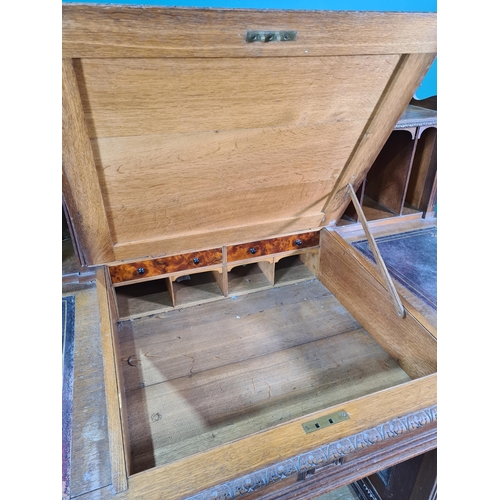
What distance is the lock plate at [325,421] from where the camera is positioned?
82cm

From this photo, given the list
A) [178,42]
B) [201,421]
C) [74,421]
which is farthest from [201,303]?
[178,42]

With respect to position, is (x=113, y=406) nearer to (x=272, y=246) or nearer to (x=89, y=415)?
(x=89, y=415)

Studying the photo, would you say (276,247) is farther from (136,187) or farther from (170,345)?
(136,187)

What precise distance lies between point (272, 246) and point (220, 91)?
792 mm

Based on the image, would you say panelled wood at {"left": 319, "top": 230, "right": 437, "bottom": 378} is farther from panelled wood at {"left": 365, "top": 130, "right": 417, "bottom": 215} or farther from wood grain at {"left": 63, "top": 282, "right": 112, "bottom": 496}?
wood grain at {"left": 63, "top": 282, "right": 112, "bottom": 496}

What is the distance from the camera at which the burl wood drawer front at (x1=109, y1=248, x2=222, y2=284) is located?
1373mm

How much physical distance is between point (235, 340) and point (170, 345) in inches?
9.0

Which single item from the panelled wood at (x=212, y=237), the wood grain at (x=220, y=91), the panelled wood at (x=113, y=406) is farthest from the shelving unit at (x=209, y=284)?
the wood grain at (x=220, y=91)

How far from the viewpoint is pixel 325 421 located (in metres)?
0.84

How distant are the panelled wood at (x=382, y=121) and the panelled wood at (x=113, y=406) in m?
0.89

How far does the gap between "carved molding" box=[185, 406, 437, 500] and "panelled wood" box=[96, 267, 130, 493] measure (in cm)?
15

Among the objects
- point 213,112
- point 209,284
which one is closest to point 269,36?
point 213,112

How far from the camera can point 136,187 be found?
42.1 inches

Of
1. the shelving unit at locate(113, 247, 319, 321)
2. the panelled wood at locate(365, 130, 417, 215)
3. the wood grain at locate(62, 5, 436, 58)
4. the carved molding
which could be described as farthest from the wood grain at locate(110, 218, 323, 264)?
the carved molding
